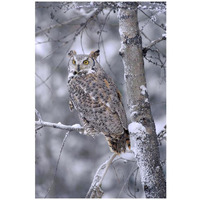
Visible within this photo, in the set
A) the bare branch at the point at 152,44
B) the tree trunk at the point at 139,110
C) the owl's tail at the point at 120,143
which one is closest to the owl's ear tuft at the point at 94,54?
the tree trunk at the point at 139,110

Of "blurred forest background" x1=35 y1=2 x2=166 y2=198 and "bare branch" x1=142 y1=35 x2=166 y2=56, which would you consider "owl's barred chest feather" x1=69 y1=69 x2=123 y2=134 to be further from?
"bare branch" x1=142 y1=35 x2=166 y2=56

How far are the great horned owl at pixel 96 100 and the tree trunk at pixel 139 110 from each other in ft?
0.53

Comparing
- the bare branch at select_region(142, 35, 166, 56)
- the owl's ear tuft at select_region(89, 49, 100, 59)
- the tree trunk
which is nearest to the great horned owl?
the owl's ear tuft at select_region(89, 49, 100, 59)

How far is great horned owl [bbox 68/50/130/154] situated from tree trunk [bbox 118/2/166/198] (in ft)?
0.53

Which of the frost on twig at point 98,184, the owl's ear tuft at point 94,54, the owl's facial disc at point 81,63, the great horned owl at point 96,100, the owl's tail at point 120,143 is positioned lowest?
the frost on twig at point 98,184

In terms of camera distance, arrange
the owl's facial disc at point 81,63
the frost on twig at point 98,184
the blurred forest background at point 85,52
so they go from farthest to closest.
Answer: the owl's facial disc at point 81,63 → the blurred forest background at point 85,52 → the frost on twig at point 98,184

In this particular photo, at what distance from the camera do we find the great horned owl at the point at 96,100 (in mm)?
2586

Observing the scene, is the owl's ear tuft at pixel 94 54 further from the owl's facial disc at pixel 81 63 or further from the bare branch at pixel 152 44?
the bare branch at pixel 152 44

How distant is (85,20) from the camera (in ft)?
8.82
